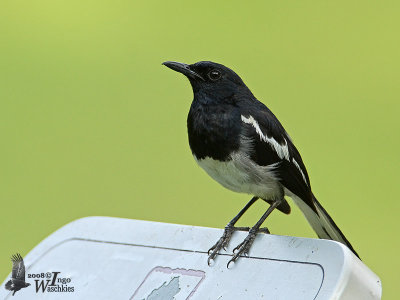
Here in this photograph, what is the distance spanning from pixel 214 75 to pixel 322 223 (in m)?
0.92

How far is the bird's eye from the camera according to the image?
3.69 metres

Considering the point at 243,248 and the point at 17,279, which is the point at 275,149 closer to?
the point at 243,248

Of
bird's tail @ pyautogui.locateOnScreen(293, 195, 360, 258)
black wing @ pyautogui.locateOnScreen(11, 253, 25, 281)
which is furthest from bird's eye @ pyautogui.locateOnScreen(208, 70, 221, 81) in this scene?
black wing @ pyautogui.locateOnScreen(11, 253, 25, 281)

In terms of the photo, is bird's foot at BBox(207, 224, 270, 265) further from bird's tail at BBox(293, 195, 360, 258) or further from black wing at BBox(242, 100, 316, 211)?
bird's tail at BBox(293, 195, 360, 258)

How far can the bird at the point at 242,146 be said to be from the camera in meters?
3.45

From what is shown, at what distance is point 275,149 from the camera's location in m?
3.55

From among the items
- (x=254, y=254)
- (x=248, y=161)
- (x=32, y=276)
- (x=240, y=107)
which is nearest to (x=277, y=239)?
(x=254, y=254)

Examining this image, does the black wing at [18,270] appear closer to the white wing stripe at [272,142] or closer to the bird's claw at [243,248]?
the bird's claw at [243,248]

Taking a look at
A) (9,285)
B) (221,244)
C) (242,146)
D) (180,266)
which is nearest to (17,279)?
(9,285)

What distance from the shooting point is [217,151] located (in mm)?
3443

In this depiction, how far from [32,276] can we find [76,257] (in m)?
0.21

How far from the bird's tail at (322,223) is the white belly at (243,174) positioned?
22cm

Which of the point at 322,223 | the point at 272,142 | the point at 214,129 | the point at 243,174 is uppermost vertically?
the point at 214,129

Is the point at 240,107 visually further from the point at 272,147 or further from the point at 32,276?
the point at 32,276
